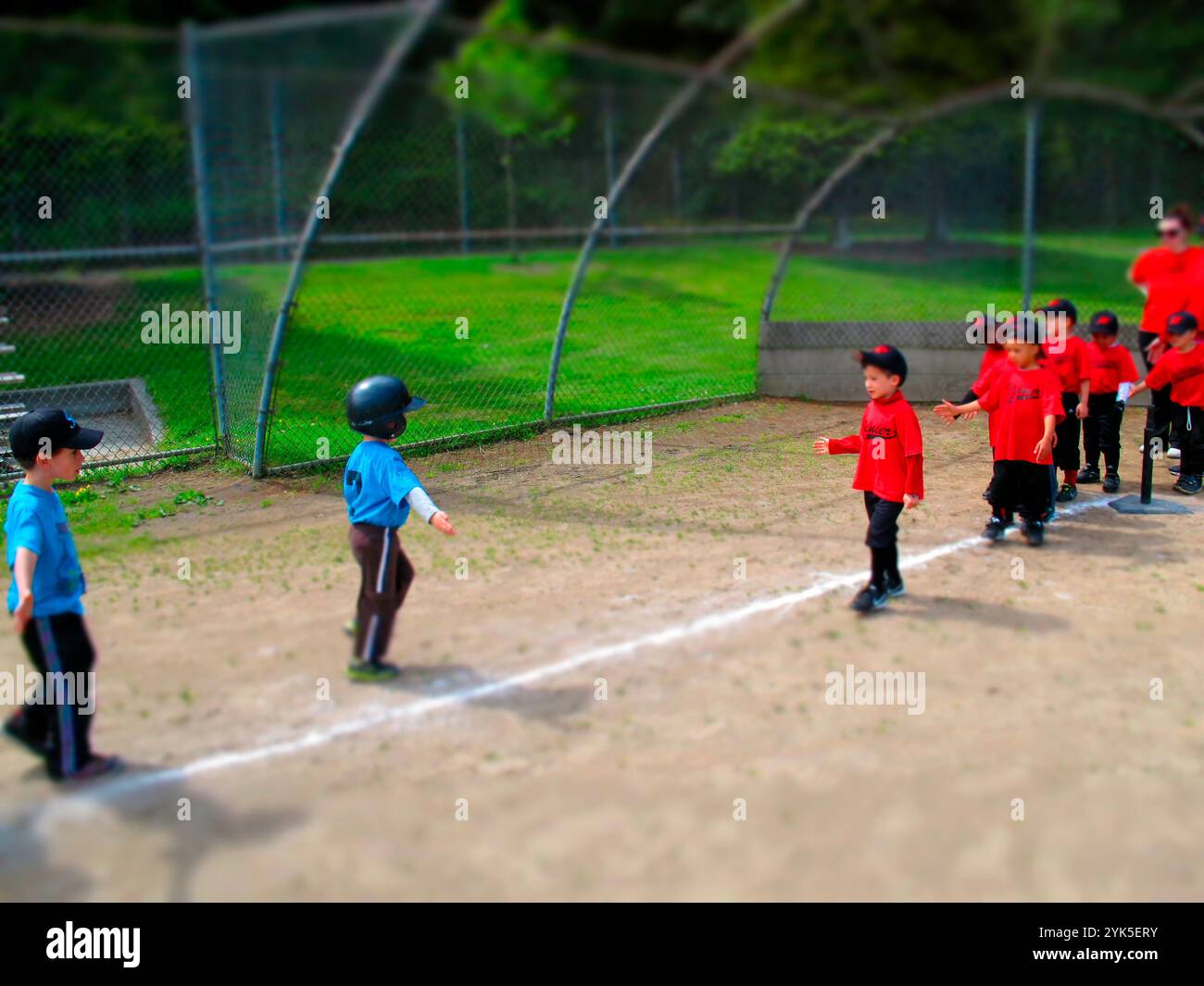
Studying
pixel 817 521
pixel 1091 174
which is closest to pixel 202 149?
pixel 817 521

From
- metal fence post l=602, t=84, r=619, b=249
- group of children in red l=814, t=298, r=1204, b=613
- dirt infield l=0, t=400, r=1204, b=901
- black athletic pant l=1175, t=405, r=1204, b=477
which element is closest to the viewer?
dirt infield l=0, t=400, r=1204, b=901

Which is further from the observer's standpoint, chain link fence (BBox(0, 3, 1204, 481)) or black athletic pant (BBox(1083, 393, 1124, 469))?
chain link fence (BBox(0, 3, 1204, 481))

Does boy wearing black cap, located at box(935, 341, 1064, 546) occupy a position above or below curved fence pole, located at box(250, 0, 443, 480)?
below

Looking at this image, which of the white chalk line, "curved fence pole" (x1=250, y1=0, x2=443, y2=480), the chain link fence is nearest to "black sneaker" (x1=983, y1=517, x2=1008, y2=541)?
the white chalk line

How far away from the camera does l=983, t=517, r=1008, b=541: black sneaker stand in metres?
7.62

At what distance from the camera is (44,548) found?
15.0 feet

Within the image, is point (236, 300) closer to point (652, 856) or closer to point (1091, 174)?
point (652, 856)

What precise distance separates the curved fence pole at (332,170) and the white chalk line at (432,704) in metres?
3.95

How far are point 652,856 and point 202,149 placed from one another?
6813 mm

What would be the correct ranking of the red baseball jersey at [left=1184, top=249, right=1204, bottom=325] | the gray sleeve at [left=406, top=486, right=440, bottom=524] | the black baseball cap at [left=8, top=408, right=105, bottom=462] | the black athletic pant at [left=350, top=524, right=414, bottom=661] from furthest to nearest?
1. the red baseball jersey at [left=1184, top=249, right=1204, bottom=325]
2. the black athletic pant at [left=350, top=524, right=414, bottom=661]
3. the gray sleeve at [left=406, top=486, right=440, bottom=524]
4. the black baseball cap at [left=8, top=408, right=105, bottom=462]

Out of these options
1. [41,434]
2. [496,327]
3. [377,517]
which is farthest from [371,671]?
[496,327]

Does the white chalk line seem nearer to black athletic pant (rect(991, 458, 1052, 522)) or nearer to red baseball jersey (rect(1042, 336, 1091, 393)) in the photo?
black athletic pant (rect(991, 458, 1052, 522))

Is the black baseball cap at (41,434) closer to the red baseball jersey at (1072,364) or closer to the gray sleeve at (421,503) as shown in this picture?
the gray sleeve at (421,503)

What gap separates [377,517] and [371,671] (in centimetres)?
74
